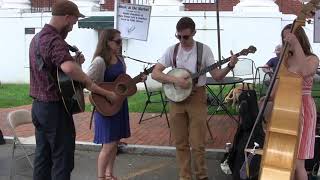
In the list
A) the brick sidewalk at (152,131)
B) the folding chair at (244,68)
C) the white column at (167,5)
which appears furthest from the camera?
the white column at (167,5)

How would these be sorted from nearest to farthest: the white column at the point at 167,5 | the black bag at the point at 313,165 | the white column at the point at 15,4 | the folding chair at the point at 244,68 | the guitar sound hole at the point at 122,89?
1. the black bag at the point at 313,165
2. the guitar sound hole at the point at 122,89
3. the folding chair at the point at 244,68
4. the white column at the point at 167,5
5. the white column at the point at 15,4

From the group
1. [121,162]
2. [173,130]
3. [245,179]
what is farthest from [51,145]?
[121,162]

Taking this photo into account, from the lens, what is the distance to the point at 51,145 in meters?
4.54

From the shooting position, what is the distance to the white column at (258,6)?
536 inches

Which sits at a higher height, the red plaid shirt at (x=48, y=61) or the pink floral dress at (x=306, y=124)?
the red plaid shirt at (x=48, y=61)

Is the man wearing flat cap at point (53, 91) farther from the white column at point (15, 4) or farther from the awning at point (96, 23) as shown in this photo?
the white column at point (15, 4)

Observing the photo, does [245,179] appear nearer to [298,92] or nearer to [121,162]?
[298,92]

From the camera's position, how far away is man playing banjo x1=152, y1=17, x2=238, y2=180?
17.5 ft

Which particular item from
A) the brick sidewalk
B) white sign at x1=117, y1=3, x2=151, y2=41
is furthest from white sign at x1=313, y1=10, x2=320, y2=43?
white sign at x1=117, y1=3, x2=151, y2=41

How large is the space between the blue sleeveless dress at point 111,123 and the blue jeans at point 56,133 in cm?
81

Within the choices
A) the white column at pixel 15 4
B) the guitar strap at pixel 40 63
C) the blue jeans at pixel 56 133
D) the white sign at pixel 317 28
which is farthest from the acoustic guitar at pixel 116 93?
the white column at pixel 15 4

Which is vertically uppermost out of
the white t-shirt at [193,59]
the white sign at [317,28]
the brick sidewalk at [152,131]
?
the white sign at [317,28]

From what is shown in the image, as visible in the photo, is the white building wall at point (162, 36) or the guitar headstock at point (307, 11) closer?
the guitar headstock at point (307, 11)

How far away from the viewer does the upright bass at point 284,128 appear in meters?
3.88
